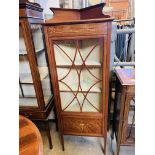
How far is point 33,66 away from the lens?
136cm

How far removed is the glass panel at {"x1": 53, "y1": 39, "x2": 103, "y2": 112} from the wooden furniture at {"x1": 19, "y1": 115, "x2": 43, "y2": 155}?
0.66 meters

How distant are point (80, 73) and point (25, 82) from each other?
54cm

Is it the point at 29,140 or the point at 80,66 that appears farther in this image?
the point at 80,66

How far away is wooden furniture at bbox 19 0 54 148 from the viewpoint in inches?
48.5

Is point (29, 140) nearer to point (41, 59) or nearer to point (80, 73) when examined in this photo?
point (80, 73)

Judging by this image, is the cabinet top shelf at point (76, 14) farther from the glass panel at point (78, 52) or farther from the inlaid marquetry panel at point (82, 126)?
the inlaid marquetry panel at point (82, 126)

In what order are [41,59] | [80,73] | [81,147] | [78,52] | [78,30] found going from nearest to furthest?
[78,30] → [78,52] → [80,73] → [41,59] → [81,147]

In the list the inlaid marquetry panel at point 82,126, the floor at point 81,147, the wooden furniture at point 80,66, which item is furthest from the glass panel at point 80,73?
the floor at point 81,147

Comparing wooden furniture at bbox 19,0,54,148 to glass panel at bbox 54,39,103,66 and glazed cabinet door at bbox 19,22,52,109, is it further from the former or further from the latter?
glass panel at bbox 54,39,103,66

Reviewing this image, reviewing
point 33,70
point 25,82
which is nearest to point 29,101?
point 25,82

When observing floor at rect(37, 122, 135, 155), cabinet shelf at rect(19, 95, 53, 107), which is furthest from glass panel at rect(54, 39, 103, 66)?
floor at rect(37, 122, 135, 155)
